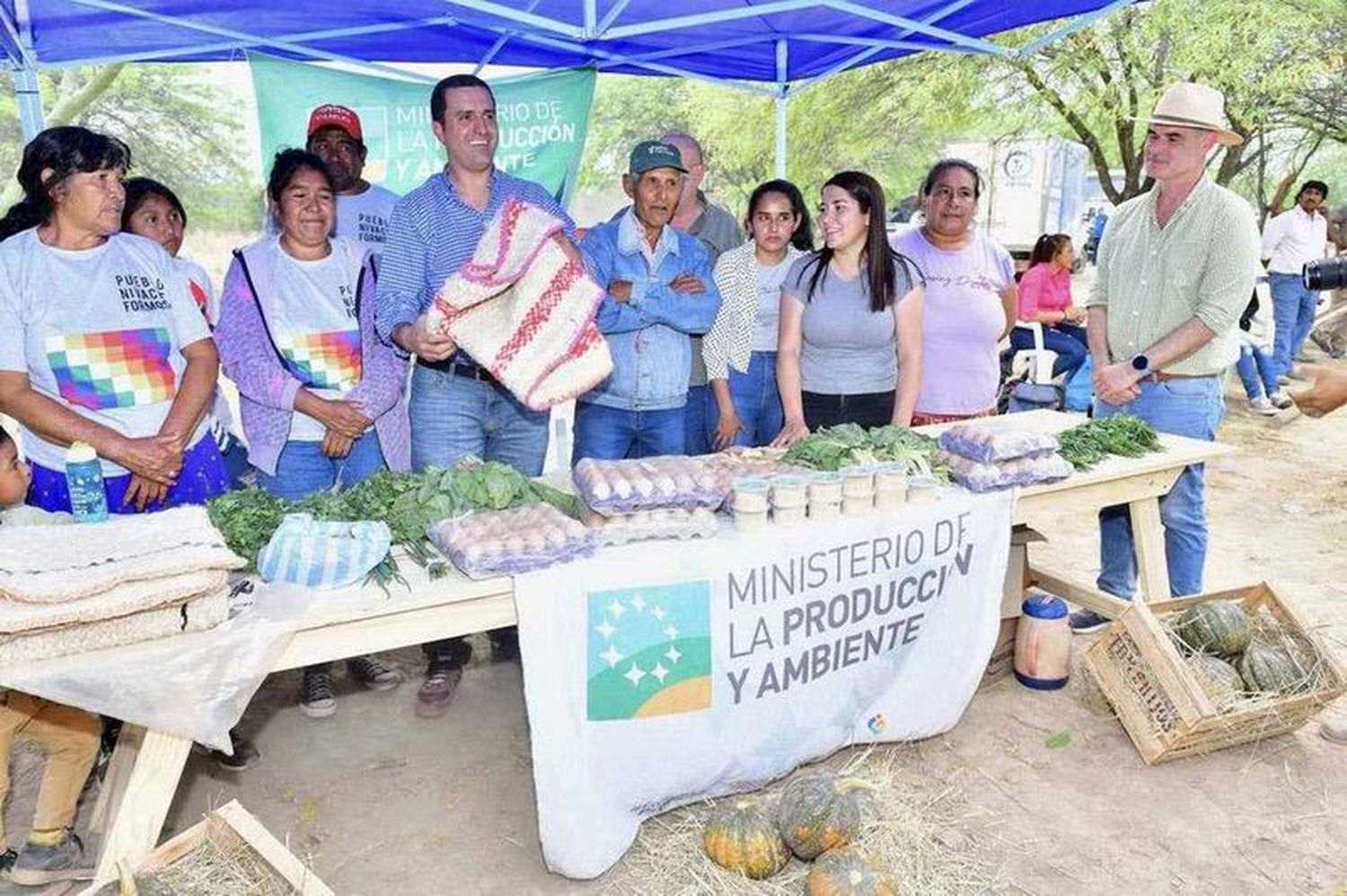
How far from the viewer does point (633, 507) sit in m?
2.79

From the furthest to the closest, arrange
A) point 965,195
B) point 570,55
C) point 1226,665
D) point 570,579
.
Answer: point 570,55 → point 965,195 → point 1226,665 → point 570,579

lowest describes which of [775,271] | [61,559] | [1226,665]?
[1226,665]

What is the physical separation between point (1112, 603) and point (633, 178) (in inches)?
96.3

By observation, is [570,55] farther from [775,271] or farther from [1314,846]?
[1314,846]

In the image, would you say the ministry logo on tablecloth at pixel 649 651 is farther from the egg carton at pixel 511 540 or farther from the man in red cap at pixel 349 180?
the man in red cap at pixel 349 180

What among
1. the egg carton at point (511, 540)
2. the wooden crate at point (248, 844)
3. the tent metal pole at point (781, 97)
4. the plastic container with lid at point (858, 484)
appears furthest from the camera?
the tent metal pole at point (781, 97)

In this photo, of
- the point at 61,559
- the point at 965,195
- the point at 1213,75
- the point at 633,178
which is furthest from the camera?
the point at 1213,75

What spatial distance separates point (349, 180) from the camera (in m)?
4.47

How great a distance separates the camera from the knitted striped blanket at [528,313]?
112 inches

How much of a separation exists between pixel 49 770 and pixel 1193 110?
4.31 meters

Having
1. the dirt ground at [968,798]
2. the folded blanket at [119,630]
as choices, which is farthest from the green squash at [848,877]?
the folded blanket at [119,630]

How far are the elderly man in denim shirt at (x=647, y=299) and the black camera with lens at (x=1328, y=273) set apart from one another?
1.99 meters

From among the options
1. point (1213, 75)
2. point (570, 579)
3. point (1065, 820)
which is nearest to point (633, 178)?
point (570, 579)

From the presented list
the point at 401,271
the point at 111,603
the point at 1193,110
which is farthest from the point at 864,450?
the point at 111,603
